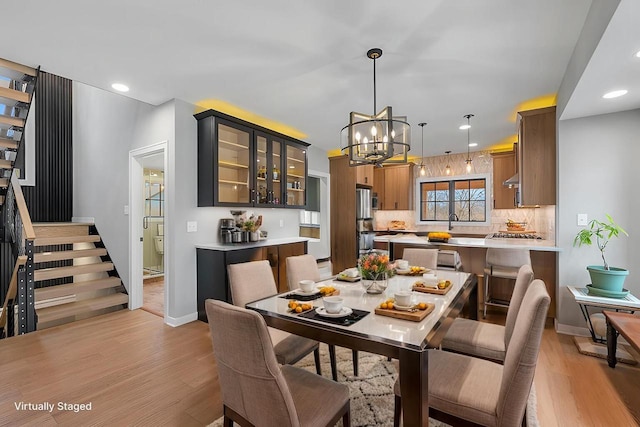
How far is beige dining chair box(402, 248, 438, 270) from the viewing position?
307 cm

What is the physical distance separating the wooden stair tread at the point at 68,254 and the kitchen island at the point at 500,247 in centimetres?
433

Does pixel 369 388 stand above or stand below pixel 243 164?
below

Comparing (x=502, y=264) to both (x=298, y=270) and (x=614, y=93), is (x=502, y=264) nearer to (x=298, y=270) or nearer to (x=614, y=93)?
(x=614, y=93)

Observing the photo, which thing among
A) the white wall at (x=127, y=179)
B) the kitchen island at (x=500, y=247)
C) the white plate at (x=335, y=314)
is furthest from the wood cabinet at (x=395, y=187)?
the white plate at (x=335, y=314)

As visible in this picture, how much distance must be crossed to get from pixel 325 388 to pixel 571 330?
10.7ft

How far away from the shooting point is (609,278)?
2.81 meters

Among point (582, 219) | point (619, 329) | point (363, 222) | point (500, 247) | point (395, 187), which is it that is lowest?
point (619, 329)

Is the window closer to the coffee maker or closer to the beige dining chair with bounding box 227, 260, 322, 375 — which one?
the coffee maker

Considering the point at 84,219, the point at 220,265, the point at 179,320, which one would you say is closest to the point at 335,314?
the point at 220,265

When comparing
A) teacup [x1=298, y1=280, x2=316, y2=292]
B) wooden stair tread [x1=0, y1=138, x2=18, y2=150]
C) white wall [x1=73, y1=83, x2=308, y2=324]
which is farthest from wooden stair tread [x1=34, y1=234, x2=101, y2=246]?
teacup [x1=298, y1=280, x2=316, y2=292]

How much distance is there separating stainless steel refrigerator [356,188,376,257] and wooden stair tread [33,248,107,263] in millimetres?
4275

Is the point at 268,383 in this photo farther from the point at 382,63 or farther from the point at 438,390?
the point at 382,63

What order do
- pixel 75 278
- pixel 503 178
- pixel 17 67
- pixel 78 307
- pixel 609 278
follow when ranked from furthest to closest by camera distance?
pixel 503 178
pixel 75 278
pixel 78 307
pixel 609 278
pixel 17 67

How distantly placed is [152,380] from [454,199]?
21.0ft
